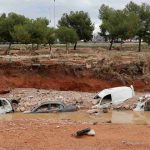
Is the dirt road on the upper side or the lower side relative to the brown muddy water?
upper

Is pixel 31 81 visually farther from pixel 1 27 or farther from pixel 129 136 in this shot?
pixel 1 27

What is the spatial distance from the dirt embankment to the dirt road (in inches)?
741

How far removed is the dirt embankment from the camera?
37.7 m

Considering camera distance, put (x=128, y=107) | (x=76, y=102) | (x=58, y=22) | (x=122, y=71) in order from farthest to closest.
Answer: (x=58, y=22) < (x=122, y=71) < (x=76, y=102) < (x=128, y=107)

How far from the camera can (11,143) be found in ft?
50.2

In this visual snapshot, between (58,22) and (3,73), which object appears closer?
(3,73)

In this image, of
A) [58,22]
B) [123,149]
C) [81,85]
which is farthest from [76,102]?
[58,22]

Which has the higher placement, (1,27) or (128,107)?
(1,27)

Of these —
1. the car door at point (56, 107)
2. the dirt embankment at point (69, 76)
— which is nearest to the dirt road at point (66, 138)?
the car door at point (56, 107)

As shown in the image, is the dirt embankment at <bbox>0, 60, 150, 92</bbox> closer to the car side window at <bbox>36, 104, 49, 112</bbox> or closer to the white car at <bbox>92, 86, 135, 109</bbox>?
the white car at <bbox>92, 86, 135, 109</bbox>

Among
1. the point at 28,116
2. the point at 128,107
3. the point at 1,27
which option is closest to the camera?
the point at 28,116

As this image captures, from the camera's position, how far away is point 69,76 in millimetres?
38688

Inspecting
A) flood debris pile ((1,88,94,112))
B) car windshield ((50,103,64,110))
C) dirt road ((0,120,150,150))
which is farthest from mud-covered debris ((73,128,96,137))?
flood debris pile ((1,88,94,112))

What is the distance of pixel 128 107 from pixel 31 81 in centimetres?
1192
